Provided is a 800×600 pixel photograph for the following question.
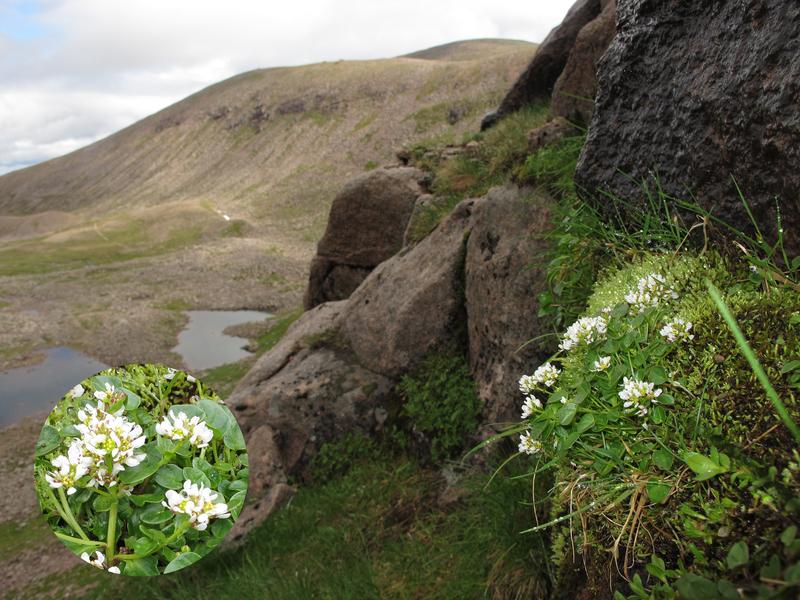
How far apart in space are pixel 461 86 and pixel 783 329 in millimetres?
82542

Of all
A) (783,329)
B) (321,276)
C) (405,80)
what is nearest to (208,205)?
(405,80)

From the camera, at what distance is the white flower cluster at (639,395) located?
93.8 inches

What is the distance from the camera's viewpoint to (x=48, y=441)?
377 cm

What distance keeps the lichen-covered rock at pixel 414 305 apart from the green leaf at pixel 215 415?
382 centimetres

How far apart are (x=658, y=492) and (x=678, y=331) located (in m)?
0.84

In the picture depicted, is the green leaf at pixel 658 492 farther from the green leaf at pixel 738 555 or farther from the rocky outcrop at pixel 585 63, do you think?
the rocky outcrop at pixel 585 63

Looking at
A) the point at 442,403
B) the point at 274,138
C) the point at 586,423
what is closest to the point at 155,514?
the point at 586,423

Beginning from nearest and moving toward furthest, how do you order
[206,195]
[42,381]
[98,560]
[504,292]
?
[98,560] → [504,292] → [42,381] → [206,195]

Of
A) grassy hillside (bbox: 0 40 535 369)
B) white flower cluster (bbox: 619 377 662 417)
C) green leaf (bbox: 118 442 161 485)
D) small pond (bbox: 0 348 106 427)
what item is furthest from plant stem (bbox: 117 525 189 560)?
small pond (bbox: 0 348 106 427)

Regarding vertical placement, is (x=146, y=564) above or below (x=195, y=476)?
below

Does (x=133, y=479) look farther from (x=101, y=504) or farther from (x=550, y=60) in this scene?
(x=550, y=60)

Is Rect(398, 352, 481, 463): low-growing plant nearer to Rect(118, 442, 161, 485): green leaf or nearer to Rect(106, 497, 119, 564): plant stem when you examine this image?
Rect(118, 442, 161, 485): green leaf

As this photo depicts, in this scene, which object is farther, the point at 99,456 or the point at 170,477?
the point at 170,477

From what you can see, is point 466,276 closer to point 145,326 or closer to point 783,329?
point 783,329
